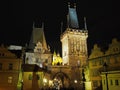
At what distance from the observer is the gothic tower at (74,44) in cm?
6988

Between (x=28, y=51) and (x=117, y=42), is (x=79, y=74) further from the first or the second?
(x=117, y=42)

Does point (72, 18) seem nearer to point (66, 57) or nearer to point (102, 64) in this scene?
point (66, 57)

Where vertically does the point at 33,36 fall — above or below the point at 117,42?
above

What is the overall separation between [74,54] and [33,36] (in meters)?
18.4

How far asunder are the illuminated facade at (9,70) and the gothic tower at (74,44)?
30110mm

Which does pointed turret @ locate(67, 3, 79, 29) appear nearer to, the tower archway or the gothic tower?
the gothic tower

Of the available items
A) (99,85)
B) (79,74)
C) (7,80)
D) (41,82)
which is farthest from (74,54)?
(7,80)

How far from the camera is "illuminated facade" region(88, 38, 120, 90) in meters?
35.8

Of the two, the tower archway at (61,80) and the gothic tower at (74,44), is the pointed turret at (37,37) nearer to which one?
the gothic tower at (74,44)

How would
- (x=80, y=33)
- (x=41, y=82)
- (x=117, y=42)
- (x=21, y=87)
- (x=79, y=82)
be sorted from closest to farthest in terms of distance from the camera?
(x=117, y=42), (x=21, y=87), (x=41, y=82), (x=79, y=82), (x=80, y=33)

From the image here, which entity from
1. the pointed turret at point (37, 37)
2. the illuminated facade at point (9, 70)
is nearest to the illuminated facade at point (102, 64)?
the illuminated facade at point (9, 70)

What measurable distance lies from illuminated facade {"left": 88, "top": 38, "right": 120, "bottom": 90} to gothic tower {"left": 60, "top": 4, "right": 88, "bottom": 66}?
2303 cm

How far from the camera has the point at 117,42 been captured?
3850cm

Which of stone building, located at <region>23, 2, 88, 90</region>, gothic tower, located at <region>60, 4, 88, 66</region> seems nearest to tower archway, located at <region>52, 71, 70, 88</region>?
stone building, located at <region>23, 2, 88, 90</region>
